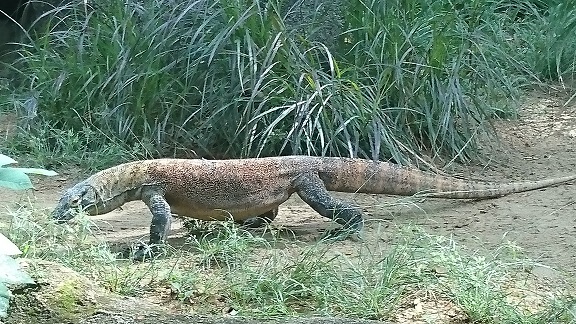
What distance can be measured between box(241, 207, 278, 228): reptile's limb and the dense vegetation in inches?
31.1

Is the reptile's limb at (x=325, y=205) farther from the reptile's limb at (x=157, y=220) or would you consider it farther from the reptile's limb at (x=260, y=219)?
the reptile's limb at (x=157, y=220)

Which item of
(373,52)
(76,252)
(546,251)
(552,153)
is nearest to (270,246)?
(76,252)

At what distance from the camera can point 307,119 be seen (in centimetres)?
558

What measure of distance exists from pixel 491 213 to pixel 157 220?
1.96 m

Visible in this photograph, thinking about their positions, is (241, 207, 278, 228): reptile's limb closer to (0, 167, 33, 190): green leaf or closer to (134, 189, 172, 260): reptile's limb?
(134, 189, 172, 260): reptile's limb

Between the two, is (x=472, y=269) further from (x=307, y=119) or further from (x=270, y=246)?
(x=307, y=119)

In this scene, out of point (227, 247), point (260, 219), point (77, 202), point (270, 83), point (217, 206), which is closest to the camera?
point (227, 247)

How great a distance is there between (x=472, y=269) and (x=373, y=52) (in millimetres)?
2861

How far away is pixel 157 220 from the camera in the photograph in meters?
4.28

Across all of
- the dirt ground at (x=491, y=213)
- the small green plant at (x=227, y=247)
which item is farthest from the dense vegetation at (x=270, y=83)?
the small green plant at (x=227, y=247)

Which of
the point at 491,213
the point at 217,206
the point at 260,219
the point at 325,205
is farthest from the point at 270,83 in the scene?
the point at 491,213

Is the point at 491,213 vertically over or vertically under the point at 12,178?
under

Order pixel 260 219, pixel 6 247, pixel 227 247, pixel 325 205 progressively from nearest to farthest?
pixel 6 247
pixel 227 247
pixel 325 205
pixel 260 219

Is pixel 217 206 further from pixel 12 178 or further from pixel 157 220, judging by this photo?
pixel 12 178
